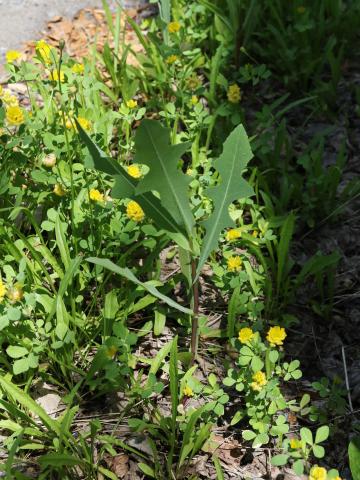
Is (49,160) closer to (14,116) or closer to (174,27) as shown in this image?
(14,116)

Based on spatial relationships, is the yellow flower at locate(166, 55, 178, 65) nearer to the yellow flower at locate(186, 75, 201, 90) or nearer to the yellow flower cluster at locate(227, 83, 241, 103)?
the yellow flower at locate(186, 75, 201, 90)

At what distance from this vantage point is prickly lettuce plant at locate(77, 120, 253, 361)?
1.72 metres

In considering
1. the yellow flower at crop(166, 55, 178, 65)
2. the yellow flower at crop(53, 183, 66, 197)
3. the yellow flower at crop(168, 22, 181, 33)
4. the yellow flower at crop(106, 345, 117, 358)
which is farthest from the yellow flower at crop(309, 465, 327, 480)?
the yellow flower at crop(168, 22, 181, 33)

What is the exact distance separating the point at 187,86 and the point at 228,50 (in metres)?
0.34

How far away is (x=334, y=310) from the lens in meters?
2.27

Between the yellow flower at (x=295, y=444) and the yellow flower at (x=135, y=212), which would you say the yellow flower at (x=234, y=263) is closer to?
the yellow flower at (x=135, y=212)

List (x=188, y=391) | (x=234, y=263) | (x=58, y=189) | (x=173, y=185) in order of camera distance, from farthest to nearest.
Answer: (x=58, y=189) < (x=234, y=263) < (x=188, y=391) < (x=173, y=185)

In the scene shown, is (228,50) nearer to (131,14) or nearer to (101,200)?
(131,14)

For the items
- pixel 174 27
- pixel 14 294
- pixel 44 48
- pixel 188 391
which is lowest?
pixel 188 391

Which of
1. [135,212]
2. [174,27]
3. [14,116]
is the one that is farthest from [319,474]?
[174,27]

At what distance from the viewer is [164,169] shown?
175 centimetres

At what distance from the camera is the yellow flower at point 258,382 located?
1856 mm

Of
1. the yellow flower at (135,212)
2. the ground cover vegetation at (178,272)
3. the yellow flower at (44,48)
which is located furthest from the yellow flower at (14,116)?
the yellow flower at (135,212)

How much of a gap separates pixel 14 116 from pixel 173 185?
0.94m
